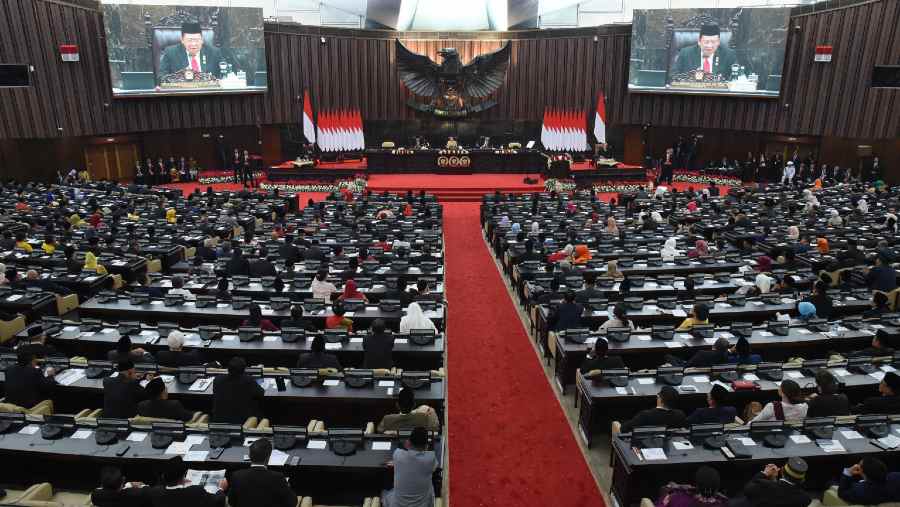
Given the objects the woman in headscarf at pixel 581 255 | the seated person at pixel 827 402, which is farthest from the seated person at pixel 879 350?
the woman in headscarf at pixel 581 255

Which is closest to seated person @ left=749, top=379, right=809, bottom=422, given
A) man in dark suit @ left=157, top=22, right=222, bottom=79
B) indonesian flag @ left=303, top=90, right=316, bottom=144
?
indonesian flag @ left=303, top=90, right=316, bottom=144

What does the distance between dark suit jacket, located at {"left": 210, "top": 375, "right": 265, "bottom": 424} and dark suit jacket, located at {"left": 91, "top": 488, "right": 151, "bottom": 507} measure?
66.7 inches

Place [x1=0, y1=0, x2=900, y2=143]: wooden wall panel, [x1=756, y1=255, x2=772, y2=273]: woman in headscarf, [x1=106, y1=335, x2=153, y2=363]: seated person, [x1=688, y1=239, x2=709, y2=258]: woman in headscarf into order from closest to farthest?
1. [x1=106, y1=335, x2=153, y2=363]: seated person
2. [x1=756, y1=255, x2=772, y2=273]: woman in headscarf
3. [x1=688, y1=239, x2=709, y2=258]: woman in headscarf
4. [x1=0, y1=0, x2=900, y2=143]: wooden wall panel

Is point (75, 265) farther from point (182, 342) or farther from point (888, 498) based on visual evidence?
point (888, 498)

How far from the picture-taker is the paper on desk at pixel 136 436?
18.5 feet

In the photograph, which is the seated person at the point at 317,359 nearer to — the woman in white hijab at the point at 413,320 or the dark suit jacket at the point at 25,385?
the woman in white hijab at the point at 413,320

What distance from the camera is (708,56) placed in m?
26.8

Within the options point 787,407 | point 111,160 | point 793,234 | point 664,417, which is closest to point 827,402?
point 787,407

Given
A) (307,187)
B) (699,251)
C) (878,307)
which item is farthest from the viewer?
(307,187)

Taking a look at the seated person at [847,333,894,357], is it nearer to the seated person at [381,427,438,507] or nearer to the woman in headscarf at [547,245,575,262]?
the woman in headscarf at [547,245,575,262]

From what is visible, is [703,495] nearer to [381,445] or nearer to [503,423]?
[381,445]

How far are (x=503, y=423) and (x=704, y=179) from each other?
25.3m

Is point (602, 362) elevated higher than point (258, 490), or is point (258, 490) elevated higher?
point (258, 490)

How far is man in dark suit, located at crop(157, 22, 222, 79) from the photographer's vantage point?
1005 inches
